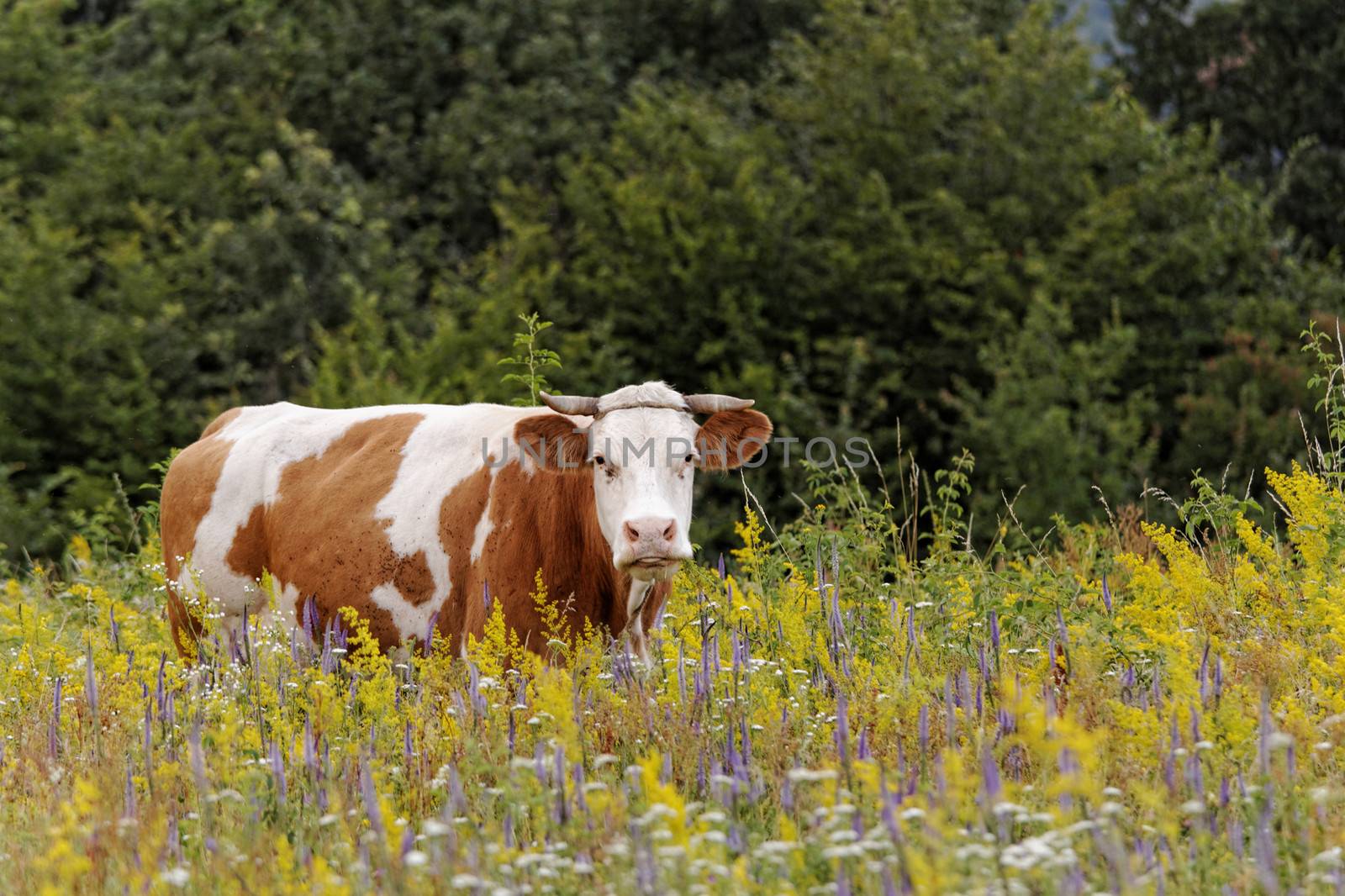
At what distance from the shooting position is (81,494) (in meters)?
22.2

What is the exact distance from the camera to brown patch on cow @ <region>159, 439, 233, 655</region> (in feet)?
25.7

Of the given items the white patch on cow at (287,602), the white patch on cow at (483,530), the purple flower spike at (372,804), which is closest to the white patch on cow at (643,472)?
the white patch on cow at (483,530)

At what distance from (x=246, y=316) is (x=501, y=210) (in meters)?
4.39

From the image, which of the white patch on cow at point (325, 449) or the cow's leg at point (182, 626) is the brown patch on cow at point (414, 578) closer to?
the white patch on cow at point (325, 449)

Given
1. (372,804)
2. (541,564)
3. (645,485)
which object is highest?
(645,485)

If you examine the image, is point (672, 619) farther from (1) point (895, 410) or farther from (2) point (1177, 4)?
(2) point (1177, 4)

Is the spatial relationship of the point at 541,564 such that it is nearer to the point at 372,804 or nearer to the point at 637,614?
the point at 637,614

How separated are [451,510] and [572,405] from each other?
0.77 meters

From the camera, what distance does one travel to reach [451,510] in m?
7.02

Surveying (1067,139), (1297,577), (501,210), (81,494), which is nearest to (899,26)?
(1067,139)

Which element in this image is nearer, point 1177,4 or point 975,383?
point 975,383

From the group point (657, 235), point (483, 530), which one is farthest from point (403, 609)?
point (657, 235)

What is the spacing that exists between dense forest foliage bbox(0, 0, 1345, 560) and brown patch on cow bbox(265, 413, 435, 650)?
1433cm

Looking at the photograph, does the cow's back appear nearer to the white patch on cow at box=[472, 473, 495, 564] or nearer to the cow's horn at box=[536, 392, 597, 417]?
the white patch on cow at box=[472, 473, 495, 564]
